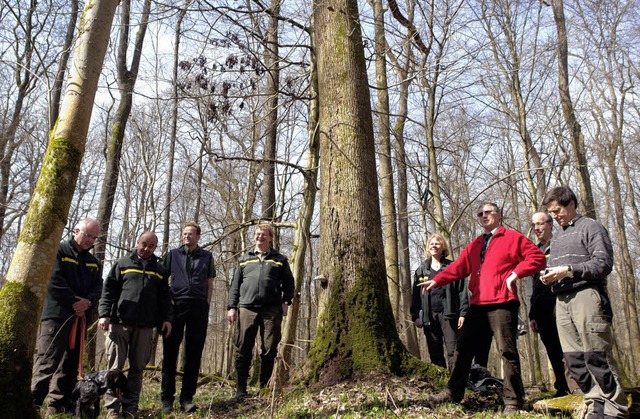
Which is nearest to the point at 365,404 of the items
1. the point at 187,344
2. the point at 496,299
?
the point at 496,299

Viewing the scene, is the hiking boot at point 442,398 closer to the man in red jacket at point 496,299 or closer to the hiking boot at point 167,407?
the man in red jacket at point 496,299

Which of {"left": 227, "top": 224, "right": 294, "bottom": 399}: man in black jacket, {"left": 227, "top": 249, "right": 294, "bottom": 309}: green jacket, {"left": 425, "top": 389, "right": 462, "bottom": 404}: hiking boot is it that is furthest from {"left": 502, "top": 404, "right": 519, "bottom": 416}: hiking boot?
{"left": 227, "top": 249, "right": 294, "bottom": 309}: green jacket

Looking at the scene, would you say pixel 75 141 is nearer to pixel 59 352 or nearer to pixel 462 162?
pixel 59 352

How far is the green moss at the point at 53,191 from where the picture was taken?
360cm

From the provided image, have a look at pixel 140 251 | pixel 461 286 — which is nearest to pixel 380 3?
pixel 461 286

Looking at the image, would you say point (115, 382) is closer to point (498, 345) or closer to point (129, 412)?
point (129, 412)

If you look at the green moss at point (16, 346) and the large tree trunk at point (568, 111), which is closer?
the green moss at point (16, 346)

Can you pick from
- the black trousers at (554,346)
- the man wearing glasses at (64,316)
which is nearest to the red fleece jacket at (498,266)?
the black trousers at (554,346)

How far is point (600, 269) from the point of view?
12.4 feet

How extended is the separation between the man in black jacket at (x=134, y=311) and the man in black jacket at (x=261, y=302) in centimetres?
86

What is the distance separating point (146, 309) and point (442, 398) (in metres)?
3.03

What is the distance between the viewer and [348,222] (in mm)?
5012

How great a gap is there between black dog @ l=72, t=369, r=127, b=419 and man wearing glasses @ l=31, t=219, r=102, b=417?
1.05ft

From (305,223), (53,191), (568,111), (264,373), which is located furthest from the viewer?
(568,111)
